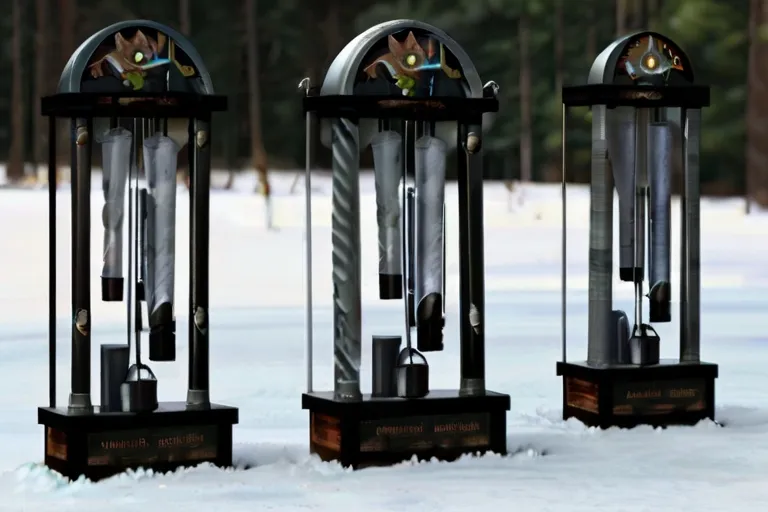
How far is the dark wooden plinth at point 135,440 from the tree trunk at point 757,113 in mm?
A: 26232

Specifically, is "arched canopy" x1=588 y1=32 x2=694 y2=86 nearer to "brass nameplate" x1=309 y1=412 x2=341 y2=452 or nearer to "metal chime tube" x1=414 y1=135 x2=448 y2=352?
"metal chime tube" x1=414 y1=135 x2=448 y2=352

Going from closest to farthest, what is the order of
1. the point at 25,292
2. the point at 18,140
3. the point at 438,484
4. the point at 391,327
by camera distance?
the point at 438,484 → the point at 391,327 → the point at 25,292 → the point at 18,140

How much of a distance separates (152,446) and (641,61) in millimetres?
3667

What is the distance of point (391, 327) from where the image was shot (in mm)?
16391

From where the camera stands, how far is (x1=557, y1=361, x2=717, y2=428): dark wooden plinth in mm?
10375

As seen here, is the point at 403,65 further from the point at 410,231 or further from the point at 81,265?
the point at 81,265

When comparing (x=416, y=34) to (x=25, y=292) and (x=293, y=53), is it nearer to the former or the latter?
(x=25, y=292)

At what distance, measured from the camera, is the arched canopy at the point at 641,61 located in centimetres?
1048

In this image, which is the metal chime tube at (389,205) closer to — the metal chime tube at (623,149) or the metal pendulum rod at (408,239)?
the metal pendulum rod at (408,239)

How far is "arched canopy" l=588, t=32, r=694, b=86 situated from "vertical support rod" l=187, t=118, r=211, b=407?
100 inches

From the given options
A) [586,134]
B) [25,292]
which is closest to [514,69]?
[586,134]

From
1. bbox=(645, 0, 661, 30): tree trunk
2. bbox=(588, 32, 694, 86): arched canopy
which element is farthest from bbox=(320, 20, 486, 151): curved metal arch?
bbox=(645, 0, 661, 30): tree trunk

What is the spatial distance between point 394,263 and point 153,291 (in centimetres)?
123

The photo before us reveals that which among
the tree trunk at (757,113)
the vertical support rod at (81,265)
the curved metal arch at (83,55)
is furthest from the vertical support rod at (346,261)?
the tree trunk at (757,113)
